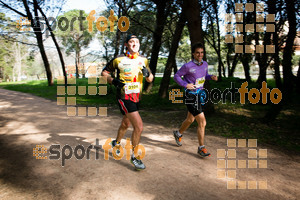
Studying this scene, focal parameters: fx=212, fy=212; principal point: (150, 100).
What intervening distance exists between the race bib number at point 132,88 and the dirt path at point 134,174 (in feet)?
4.62

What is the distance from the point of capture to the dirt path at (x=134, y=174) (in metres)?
3.08

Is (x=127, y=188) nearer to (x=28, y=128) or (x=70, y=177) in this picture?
(x=70, y=177)

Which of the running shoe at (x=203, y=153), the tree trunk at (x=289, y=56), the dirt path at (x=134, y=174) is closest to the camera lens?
the dirt path at (x=134, y=174)

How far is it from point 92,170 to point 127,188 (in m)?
0.89

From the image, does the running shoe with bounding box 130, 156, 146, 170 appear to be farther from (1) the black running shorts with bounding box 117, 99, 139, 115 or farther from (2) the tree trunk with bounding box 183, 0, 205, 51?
(2) the tree trunk with bounding box 183, 0, 205, 51

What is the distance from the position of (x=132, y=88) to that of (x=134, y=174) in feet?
4.95

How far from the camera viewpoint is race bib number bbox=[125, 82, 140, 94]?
12.6 feet

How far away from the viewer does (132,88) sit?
12.7 ft

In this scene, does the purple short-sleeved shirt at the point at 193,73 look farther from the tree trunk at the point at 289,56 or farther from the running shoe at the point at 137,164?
the tree trunk at the point at 289,56

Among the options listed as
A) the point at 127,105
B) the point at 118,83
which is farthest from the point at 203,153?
the point at 118,83

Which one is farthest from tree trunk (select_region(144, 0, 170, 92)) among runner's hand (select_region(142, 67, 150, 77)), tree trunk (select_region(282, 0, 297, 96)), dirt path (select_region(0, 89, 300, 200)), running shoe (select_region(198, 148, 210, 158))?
running shoe (select_region(198, 148, 210, 158))

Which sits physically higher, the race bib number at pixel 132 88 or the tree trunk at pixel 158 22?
the tree trunk at pixel 158 22

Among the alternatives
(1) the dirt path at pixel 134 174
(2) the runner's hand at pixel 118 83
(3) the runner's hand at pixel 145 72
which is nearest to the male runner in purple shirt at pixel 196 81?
(1) the dirt path at pixel 134 174

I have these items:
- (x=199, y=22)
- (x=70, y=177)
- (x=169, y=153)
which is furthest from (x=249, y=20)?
(x=70, y=177)
